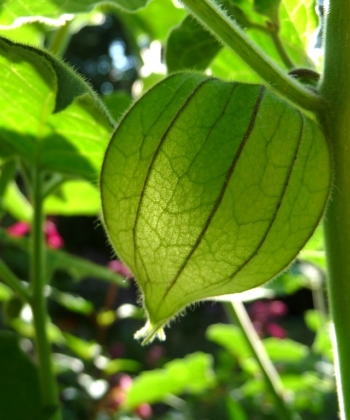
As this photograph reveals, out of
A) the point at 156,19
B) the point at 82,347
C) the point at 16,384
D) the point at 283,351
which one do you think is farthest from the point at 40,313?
the point at 82,347

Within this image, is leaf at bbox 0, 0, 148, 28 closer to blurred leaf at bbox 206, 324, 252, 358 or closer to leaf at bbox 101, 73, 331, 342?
leaf at bbox 101, 73, 331, 342

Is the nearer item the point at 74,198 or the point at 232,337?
the point at 74,198

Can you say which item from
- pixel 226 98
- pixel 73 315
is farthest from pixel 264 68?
pixel 73 315

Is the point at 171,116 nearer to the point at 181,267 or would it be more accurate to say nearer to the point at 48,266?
the point at 181,267

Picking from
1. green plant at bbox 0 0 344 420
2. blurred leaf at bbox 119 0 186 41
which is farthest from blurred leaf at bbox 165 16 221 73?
blurred leaf at bbox 119 0 186 41

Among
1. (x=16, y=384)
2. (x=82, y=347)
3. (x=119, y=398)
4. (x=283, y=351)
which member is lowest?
(x=283, y=351)

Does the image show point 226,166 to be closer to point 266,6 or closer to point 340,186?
point 340,186
